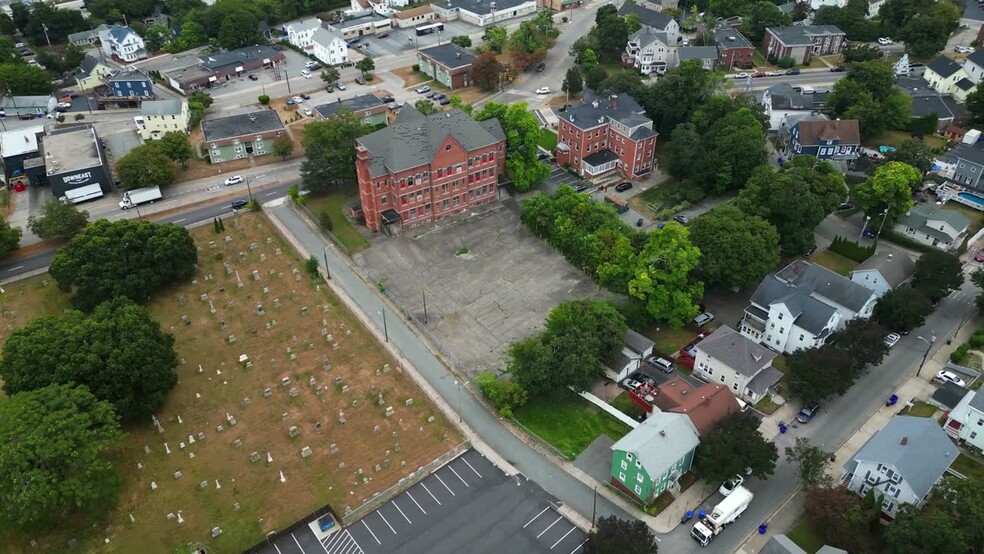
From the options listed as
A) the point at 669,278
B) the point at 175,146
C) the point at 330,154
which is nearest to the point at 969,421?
the point at 669,278

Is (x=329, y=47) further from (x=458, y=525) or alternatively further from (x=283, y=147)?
(x=458, y=525)

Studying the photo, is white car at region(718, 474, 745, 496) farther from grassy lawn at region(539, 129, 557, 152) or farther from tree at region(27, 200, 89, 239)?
tree at region(27, 200, 89, 239)

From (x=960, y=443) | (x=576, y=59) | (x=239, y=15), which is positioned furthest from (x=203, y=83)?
(x=960, y=443)

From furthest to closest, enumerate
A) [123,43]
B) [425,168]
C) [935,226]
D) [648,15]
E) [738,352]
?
1. [648,15]
2. [123,43]
3. [425,168]
4. [935,226]
5. [738,352]

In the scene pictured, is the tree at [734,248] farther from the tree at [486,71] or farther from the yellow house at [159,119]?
the yellow house at [159,119]

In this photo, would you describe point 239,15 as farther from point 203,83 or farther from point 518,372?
point 518,372
